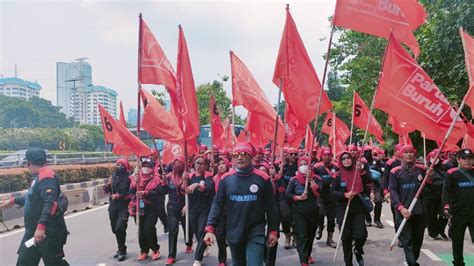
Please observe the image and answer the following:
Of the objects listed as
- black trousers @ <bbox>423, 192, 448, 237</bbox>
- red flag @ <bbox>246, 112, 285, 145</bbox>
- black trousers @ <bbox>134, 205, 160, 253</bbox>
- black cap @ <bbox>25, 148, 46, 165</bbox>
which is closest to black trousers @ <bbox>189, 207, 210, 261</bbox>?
black trousers @ <bbox>134, 205, 160, 253</bbox>

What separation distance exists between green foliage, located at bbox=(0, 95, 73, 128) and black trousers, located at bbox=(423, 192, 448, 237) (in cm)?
6397

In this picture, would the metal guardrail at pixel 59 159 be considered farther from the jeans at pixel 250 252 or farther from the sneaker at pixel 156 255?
the jeans at pixel 250 252

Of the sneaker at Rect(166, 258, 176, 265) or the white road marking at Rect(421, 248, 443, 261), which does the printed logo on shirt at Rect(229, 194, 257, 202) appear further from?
the white road marking at Rect(421, 248, 443, 261)

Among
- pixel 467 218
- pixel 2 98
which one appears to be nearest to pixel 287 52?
pixel 467 218

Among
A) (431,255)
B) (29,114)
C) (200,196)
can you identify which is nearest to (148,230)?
(200,196)

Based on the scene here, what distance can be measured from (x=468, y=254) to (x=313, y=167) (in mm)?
3088

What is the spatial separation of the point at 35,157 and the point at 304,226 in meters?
3.79

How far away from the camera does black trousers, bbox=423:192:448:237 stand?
944 cm

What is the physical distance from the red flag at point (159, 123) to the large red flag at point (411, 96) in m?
3.22

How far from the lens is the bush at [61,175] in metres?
18.2

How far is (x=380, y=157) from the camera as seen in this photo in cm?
1464

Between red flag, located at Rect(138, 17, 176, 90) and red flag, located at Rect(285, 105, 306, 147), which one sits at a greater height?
red flag, located at Rect(138, 17, 176, 90)

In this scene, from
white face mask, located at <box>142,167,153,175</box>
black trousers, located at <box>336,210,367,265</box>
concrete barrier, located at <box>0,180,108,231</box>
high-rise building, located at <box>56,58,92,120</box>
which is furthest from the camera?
high-rise building, located at <box>56,58,92,120</box>

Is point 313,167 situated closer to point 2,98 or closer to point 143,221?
point 143,221
